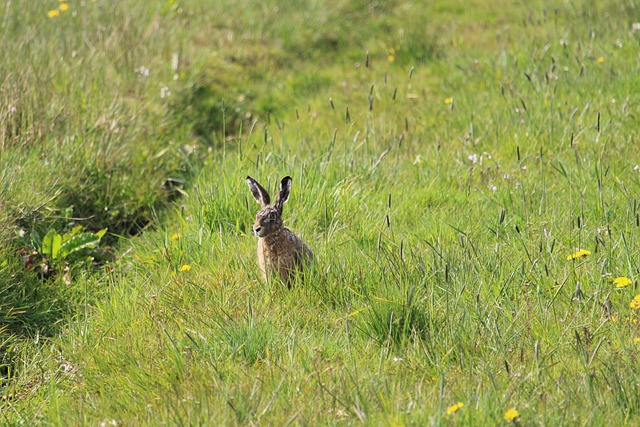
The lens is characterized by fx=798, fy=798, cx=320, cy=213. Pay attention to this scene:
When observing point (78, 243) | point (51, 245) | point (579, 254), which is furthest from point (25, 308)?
point (579, 254)

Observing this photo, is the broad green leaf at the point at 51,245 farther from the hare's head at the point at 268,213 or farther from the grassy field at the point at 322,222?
the hare's head at the point at 268,213

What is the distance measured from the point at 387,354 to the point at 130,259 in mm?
2398

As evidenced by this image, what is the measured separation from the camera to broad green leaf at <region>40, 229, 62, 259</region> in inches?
210

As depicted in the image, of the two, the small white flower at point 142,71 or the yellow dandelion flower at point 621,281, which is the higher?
the small white flower at point 142,71

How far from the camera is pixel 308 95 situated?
8.16 meters

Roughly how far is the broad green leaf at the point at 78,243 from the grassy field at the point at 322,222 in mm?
14

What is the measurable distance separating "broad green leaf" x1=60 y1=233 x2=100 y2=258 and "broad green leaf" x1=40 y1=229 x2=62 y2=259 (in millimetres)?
44

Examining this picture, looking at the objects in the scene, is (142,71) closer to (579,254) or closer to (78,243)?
(78,243)

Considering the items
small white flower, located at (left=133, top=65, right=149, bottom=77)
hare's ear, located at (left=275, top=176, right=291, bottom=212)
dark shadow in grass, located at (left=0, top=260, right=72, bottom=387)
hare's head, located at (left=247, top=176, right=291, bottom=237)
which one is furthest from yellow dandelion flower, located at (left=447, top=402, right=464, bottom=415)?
small white flower, located at (left=133, top=65, right=149, bottom=77)

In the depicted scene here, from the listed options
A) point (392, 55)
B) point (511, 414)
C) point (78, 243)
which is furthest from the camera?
point (392, 55)

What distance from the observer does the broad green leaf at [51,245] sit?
210 inches

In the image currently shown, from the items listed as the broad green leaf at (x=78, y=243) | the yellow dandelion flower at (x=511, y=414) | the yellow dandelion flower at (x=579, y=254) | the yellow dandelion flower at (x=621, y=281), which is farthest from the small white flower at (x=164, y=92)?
the yellow dandelion flower at (x=511, y=414)

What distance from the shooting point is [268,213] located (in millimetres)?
4293

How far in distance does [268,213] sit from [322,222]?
1.05m
